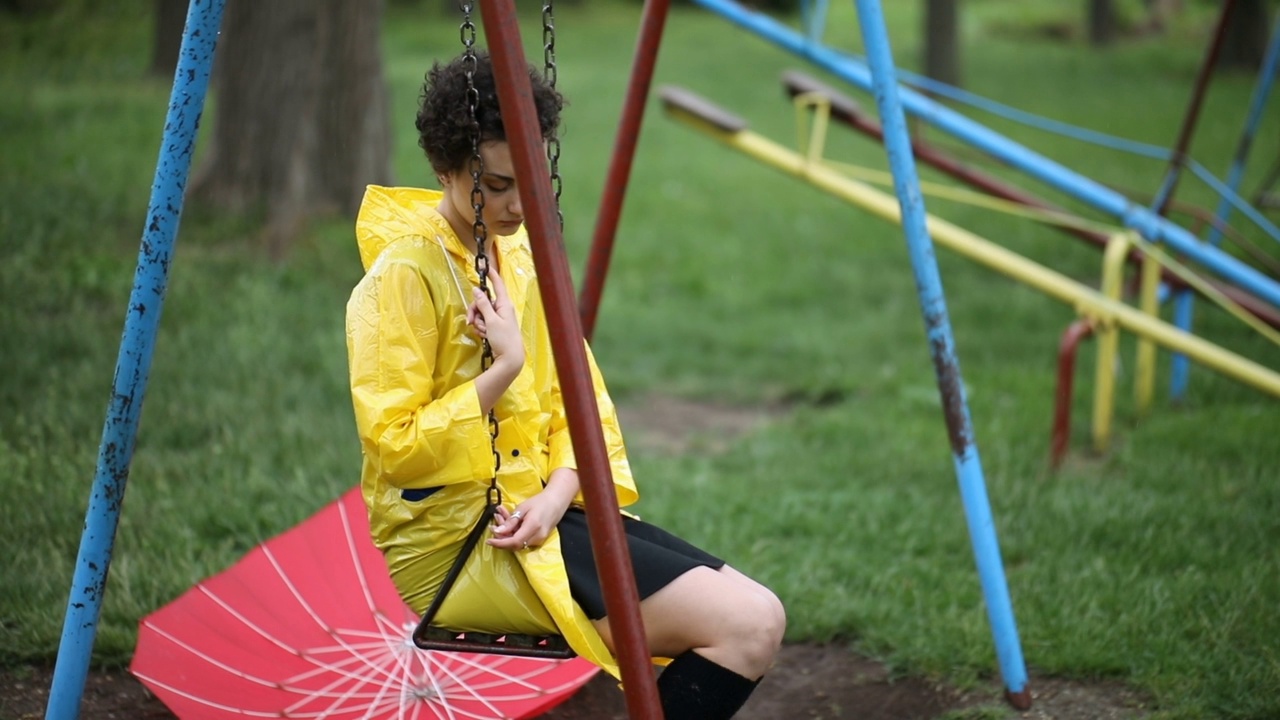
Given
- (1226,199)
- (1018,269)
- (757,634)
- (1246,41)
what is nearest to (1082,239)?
(1018,269)

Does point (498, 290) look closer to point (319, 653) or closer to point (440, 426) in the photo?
point (440, 426)

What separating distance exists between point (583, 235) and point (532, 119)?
5.81 metres

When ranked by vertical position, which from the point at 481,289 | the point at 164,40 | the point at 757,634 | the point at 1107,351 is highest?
the point at 164,40

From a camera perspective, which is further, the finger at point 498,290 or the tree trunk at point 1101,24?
the tree trunk at point 1101,24

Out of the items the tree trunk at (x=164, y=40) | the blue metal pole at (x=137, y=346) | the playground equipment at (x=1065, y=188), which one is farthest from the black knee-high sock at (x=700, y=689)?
the tree trunk at (x=164, y=40)

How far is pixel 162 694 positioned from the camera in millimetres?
2580

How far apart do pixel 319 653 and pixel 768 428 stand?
2388 millimetres

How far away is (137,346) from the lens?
7.34ft

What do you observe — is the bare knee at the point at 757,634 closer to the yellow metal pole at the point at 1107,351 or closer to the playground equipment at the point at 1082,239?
the playground equipment at the point at 1082,239

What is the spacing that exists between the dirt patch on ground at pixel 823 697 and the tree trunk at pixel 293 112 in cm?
353

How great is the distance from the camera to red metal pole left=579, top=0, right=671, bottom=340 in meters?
3.01

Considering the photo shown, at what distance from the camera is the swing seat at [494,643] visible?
213 centimetres

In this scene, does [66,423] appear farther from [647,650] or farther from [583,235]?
[583,235]

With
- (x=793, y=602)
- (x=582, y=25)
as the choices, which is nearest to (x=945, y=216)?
(x=793, y=602)
